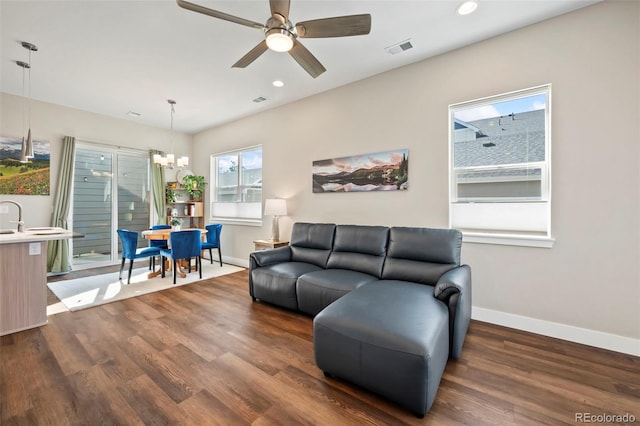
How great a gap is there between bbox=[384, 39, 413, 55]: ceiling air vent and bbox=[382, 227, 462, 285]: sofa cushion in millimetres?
2053

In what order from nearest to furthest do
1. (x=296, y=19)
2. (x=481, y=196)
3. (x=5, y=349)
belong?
(x=5, y=349) → (x=296, y=19) → (x=481, y=196)

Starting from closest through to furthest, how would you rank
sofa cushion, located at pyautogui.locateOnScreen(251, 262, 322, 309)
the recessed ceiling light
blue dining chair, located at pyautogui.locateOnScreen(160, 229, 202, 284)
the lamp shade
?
the recessed ceiling light → sofa cushion, located at pyautogui.locateOnScreen(251, 262, 322, 309) → blue dining chair, located at pyautogui.locateOnScreen(160, 229, 202, 284) → the lamp shade

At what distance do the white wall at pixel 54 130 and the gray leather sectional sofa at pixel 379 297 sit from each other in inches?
165

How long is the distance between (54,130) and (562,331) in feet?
25.4

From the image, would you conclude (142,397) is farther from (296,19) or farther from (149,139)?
(149,139)

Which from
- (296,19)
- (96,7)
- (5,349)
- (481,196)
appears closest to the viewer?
(5,349)

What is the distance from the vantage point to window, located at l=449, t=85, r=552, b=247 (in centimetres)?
270

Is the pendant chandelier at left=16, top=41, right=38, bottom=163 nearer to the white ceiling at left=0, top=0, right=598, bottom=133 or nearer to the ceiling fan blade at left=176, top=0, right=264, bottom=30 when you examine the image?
the white ceiling at left=0, top=0, right=598, bottom=133

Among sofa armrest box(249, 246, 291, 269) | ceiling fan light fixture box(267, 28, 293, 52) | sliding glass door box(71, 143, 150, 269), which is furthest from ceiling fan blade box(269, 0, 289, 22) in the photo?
sliding glass door box(71, 143, 150, 269)

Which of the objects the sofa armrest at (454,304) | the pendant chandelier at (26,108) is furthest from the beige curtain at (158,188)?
the sofa armrest at (454,304)

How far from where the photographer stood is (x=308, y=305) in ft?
9.45

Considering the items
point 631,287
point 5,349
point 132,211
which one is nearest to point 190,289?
point 5,349

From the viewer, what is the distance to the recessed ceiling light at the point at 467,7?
2.35 meters

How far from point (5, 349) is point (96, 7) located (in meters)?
3.09
